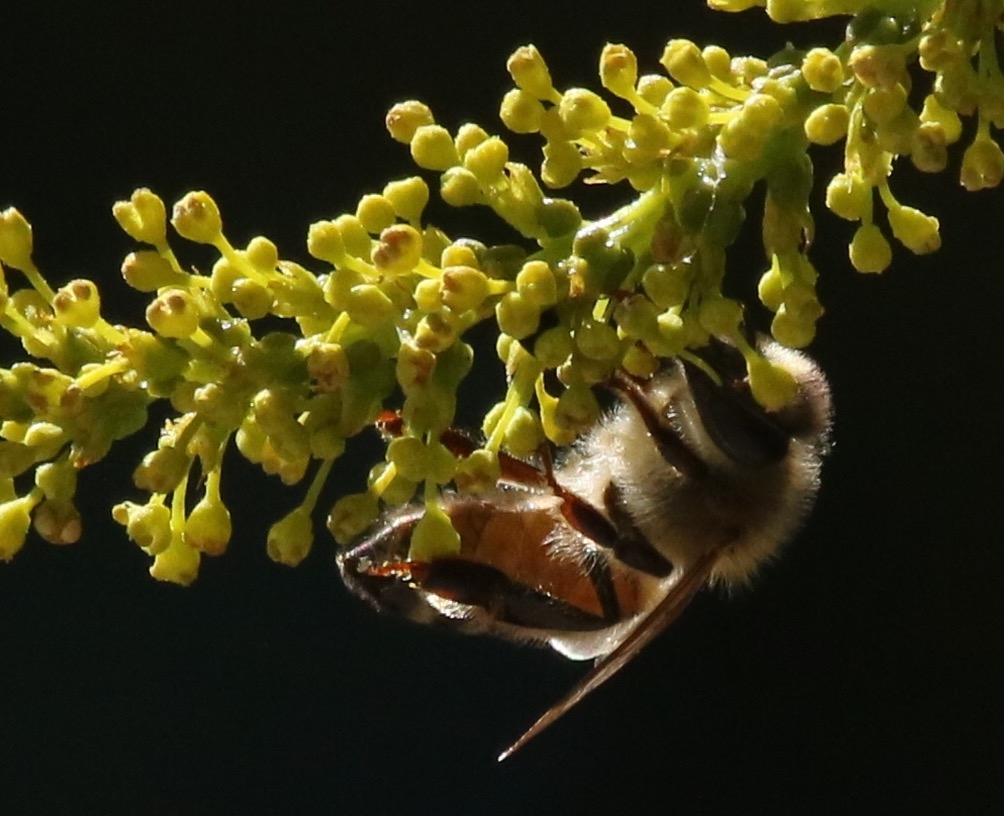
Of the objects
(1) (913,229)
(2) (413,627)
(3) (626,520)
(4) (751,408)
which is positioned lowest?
(2) (413,627)

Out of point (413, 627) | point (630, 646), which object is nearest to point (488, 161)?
point (630, 646)

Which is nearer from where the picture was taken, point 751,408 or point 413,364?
point 413,364

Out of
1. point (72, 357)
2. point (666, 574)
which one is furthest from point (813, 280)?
point (666, 574)

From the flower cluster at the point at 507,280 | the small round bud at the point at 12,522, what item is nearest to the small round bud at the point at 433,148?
the flower cluster at the point at 507,280

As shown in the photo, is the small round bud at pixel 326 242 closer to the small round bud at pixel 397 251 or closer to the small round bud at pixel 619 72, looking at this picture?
the small round bud at pixel 397 251

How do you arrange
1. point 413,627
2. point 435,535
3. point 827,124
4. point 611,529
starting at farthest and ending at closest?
point 413,627 < point 611,529 < point 435,535 < point 827,124

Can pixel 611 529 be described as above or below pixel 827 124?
below

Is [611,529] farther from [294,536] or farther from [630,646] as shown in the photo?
[294,536]
